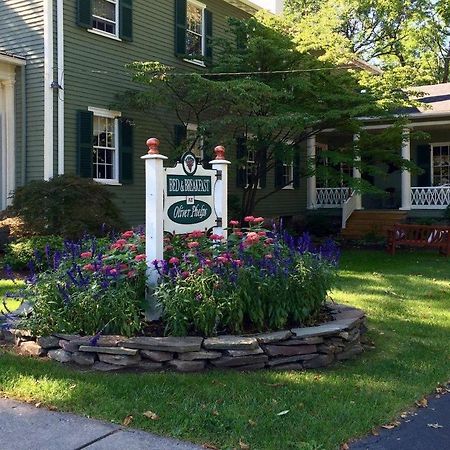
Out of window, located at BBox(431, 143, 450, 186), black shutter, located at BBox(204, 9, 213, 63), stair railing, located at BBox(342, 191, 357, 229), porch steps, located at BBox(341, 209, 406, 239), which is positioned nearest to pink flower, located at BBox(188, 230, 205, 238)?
black shutter, located at BBox(204, 9, 213, 63)

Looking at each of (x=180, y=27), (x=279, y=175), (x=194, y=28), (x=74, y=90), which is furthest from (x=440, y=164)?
(x=74, y=90)

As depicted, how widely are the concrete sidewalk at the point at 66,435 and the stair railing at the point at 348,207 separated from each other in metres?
15.8

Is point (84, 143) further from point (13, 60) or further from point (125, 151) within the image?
point (13, 60)

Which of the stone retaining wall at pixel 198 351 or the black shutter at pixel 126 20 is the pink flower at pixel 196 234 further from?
the black shutter at pixel 126 20

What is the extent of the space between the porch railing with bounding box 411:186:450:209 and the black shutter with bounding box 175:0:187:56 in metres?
8.82

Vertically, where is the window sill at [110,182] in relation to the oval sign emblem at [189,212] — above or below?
above

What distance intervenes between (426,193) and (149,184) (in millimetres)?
15140

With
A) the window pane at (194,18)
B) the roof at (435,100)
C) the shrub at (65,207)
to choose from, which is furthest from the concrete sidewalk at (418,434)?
the window pane at (194,18)

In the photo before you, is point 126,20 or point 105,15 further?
point 126,20

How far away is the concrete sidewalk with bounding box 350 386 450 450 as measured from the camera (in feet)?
12.4

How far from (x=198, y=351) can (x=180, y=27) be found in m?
12.3

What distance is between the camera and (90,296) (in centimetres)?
529

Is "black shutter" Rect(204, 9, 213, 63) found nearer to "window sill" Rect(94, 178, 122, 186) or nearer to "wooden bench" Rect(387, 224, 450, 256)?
"window sill" Rect(94, 178, 122, 186)

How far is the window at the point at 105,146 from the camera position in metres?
13.6
